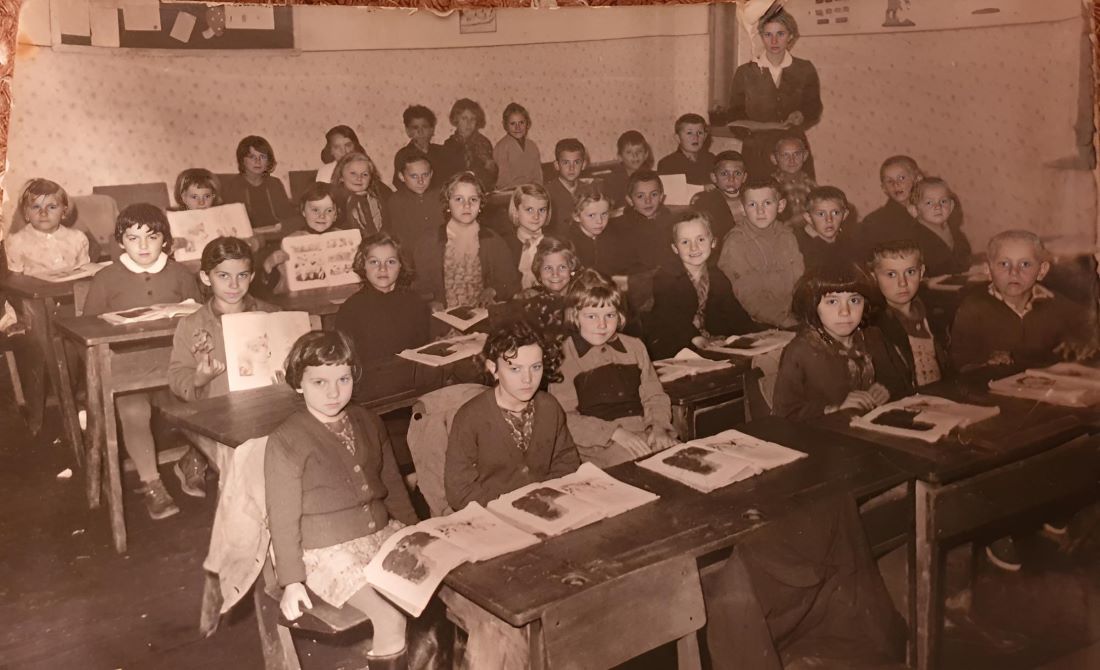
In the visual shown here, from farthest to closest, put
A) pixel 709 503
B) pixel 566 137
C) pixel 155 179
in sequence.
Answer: pixel 566 137 < pixel 709 503 < pixel 155 179

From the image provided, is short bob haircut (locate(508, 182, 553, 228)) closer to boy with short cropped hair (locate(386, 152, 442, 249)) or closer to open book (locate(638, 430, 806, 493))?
boy with short cropped hair (locate(386, 152, 442, 249))

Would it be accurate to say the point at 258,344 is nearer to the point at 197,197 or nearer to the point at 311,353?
the point at 311,353

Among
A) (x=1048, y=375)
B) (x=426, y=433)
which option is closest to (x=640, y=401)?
(x=426, y=433)

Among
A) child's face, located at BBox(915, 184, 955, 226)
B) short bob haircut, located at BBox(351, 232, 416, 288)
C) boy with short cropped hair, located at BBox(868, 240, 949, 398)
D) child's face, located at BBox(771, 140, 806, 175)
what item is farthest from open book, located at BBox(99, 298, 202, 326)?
child's face, located at BBox(915, 184, 955, 226)

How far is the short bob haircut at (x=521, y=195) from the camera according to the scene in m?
2.09

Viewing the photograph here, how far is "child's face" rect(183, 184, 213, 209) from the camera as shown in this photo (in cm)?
169

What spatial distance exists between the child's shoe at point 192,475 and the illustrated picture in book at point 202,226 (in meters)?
0.34

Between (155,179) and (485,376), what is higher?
(155,179)

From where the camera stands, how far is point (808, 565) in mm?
2045

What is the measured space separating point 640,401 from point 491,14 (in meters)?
0.90

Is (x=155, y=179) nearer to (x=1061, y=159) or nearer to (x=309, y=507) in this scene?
(x=309, y=507)

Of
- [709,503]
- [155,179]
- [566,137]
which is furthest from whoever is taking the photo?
[566,137]

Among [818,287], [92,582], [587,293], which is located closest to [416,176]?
[587,293]

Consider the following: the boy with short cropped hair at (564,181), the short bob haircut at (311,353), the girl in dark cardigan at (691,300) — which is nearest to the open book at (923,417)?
the girl in dark cardigan at (691,300)
